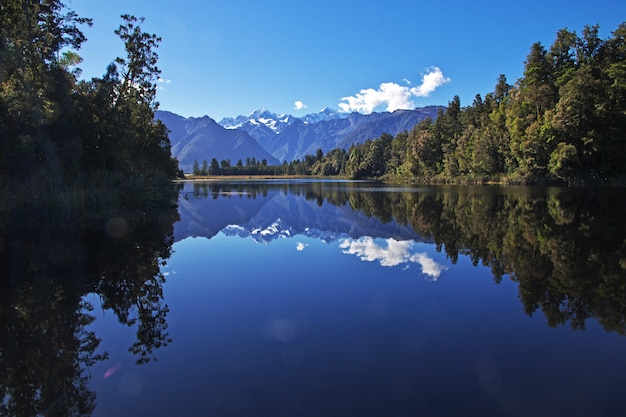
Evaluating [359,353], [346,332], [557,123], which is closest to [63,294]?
[346,332]

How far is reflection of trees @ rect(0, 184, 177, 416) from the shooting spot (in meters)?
5.38

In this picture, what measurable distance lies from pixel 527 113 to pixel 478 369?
221 feet

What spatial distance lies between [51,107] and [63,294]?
1744cm

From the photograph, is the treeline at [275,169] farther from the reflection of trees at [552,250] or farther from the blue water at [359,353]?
the blue water at [359,353]

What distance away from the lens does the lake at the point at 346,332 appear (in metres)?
4.92

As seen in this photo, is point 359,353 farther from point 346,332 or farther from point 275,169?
point 275,169

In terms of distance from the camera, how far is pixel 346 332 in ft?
23.3

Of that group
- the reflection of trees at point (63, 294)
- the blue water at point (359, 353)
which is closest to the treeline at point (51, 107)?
the reflection of trees at point (63, 294)

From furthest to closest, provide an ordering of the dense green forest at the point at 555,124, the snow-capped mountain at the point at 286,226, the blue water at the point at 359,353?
the dense green forest at the point at 555,124 < the snow-capped mountain at the point at 286,226 < the blue water at the point at 359,353

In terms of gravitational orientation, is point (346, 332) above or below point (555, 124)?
below

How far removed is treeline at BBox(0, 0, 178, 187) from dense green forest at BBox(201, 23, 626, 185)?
51422mm

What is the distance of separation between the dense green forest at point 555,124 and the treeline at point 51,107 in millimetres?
51422

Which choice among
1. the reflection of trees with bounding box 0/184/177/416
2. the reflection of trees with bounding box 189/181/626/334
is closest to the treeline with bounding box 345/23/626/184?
the reflection of trees with bounding box 189/181/626/334

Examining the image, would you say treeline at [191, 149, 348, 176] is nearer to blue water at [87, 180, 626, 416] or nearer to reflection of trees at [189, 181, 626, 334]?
reflection of trees at [189, 181, 626, 334]
